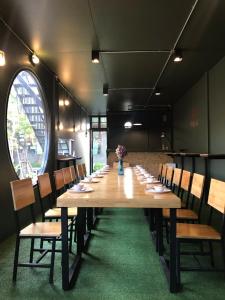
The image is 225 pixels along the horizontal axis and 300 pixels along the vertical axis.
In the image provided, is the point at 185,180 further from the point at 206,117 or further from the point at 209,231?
the point at 206,117

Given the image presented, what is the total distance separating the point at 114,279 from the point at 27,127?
10.8ft

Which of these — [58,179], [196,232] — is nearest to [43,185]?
[58,179]

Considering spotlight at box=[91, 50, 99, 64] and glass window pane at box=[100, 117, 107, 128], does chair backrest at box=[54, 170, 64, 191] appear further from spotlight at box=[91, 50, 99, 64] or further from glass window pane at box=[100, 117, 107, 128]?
glass window pane at box=[100, 117, 107, 128]

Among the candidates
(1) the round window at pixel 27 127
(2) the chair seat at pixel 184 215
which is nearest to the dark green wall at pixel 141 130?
(1) the round window at pixel 27 127

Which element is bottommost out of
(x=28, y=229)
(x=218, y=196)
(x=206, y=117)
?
(x=28, y=229)

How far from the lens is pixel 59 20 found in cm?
350

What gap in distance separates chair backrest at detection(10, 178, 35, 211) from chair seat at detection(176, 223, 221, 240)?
1.47m

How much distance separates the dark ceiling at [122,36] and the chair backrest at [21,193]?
2.12m

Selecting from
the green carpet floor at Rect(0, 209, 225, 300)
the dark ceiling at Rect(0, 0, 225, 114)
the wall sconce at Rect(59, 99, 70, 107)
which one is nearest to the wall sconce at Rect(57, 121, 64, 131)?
the wall sconce at Rect(59, 99, 70, 107)

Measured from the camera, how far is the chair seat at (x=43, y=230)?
7.88 ft

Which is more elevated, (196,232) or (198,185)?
(198,185)

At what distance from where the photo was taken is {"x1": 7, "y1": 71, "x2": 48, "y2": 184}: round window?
13.5 ft

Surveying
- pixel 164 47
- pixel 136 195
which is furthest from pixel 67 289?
pixel 164 47

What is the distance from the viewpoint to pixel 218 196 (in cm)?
239
